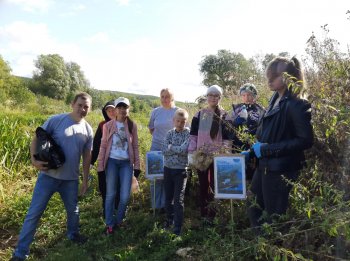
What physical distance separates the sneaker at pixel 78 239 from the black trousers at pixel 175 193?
3.77ft

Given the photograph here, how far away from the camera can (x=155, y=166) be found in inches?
198

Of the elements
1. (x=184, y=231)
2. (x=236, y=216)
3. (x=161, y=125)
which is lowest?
(x=184, y=231)

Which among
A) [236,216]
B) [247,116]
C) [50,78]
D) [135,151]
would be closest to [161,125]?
[135,151]

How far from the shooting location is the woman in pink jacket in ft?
15.5

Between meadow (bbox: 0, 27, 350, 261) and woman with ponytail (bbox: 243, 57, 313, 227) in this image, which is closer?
meadow (bbox: 0, 27, 350, 261)

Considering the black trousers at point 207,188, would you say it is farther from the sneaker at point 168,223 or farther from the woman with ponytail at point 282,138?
the woman with ponytail at point 282,138

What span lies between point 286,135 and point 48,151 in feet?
8.67

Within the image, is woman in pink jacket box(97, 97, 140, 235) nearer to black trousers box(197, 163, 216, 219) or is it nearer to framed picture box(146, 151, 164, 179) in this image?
framed picture box(146, 151, 164, 179)

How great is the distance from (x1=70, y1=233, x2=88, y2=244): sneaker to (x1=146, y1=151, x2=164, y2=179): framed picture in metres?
1.19

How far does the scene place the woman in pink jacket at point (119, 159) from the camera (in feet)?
15.5

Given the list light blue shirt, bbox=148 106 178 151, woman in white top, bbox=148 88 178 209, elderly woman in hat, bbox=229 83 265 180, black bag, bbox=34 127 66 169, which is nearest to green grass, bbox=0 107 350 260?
woman in white top, bbox=148 88 178 209

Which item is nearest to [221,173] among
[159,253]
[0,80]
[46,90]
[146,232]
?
[159,253]

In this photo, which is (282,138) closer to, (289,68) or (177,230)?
(289,68)

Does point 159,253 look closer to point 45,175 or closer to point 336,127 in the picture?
point 45,175
